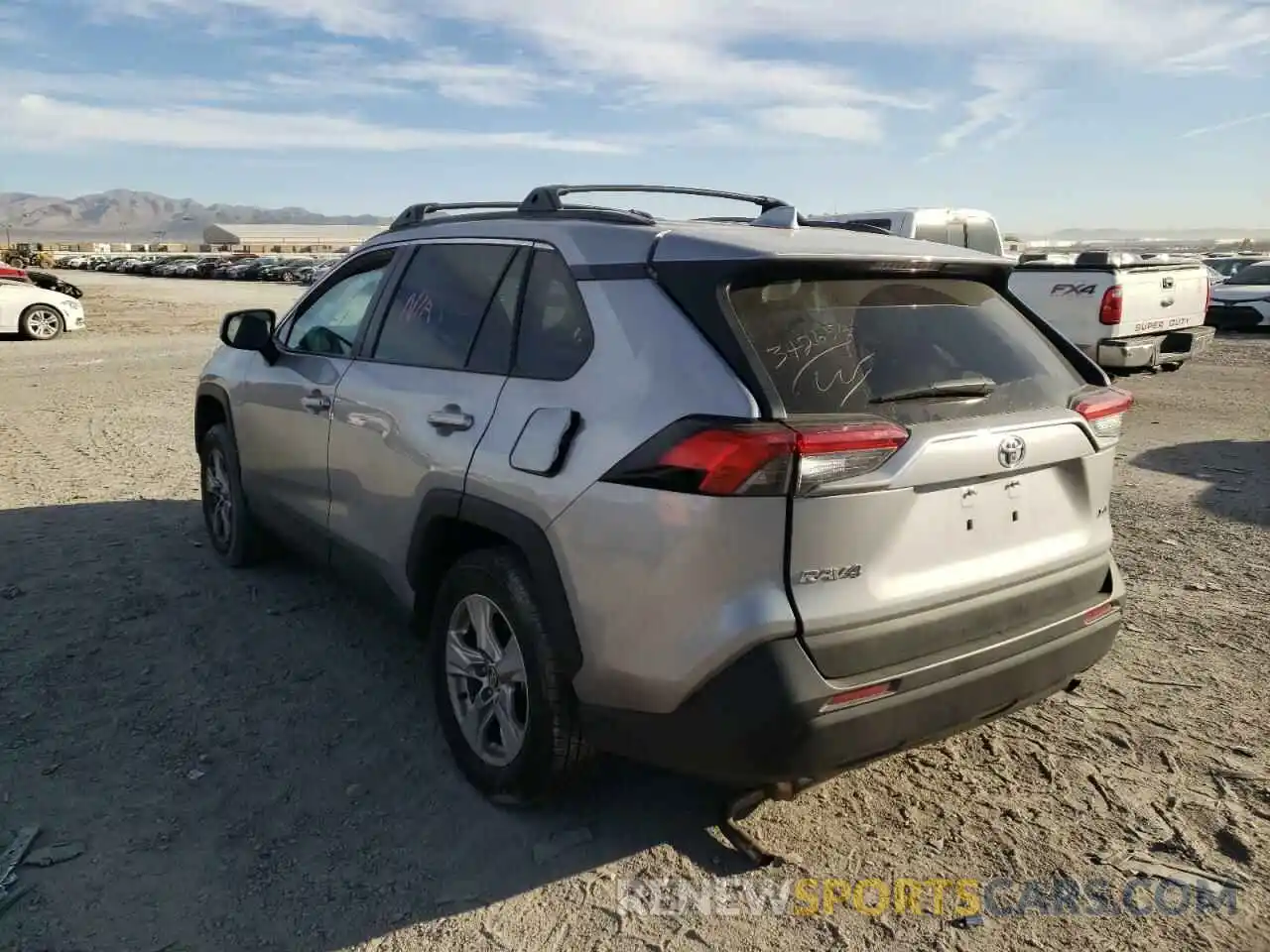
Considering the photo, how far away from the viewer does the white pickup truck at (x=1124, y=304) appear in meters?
10.7


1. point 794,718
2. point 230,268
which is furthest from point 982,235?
point 230,268

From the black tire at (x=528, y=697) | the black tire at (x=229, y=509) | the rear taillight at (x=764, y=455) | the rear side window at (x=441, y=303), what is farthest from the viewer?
the black tire at (x=229, y=509)

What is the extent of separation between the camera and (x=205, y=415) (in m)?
5.62

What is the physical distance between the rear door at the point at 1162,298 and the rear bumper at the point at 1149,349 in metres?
0.11

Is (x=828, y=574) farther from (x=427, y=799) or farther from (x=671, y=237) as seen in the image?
(x=427, y=799)

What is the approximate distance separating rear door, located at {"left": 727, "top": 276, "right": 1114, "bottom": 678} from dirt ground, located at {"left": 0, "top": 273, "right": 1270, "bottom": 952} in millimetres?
733

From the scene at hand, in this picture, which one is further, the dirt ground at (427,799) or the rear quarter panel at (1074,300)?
the rear quarter panel at (1074,300)

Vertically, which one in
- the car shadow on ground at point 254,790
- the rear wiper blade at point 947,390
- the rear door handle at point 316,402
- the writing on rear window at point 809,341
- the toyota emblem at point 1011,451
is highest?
the writing on rear window at point 809,341

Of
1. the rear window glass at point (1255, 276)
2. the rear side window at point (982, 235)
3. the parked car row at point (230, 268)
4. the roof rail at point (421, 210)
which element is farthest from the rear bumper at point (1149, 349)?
the parked car row at point (230, 268)

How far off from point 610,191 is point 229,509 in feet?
9.44

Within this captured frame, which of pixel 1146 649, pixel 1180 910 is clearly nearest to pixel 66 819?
pixel 1180 910

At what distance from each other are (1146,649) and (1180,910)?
186cm

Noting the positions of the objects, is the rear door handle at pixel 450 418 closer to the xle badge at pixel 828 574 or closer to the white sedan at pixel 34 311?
the xle badge at pixel 828 574

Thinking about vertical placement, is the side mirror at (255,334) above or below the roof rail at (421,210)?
below
